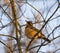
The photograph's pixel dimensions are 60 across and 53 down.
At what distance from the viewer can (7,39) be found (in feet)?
7.05

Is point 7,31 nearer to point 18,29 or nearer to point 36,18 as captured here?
point 36,18

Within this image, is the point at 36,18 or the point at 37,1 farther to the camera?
the point at 37,1

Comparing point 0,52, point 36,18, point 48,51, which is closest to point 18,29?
point 36,18

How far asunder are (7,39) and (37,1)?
0.41m

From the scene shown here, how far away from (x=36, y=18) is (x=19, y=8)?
168 mm

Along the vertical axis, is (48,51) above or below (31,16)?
below

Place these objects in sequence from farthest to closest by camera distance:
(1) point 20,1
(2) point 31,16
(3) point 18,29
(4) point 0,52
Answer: (4) point 0,52
(2) point 31,16
(1) point 20,1
(3) point 18,29

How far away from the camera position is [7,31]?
2.24m

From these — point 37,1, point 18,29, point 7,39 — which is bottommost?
point 18,29

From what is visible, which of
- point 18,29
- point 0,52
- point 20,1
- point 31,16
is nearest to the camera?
point 18,29

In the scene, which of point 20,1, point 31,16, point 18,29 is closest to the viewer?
point 18,29

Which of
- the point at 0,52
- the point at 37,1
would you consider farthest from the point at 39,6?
the point at 0,52

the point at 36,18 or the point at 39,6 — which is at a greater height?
the point at 39,6

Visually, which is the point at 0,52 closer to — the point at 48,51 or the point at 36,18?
the point at 48,51
